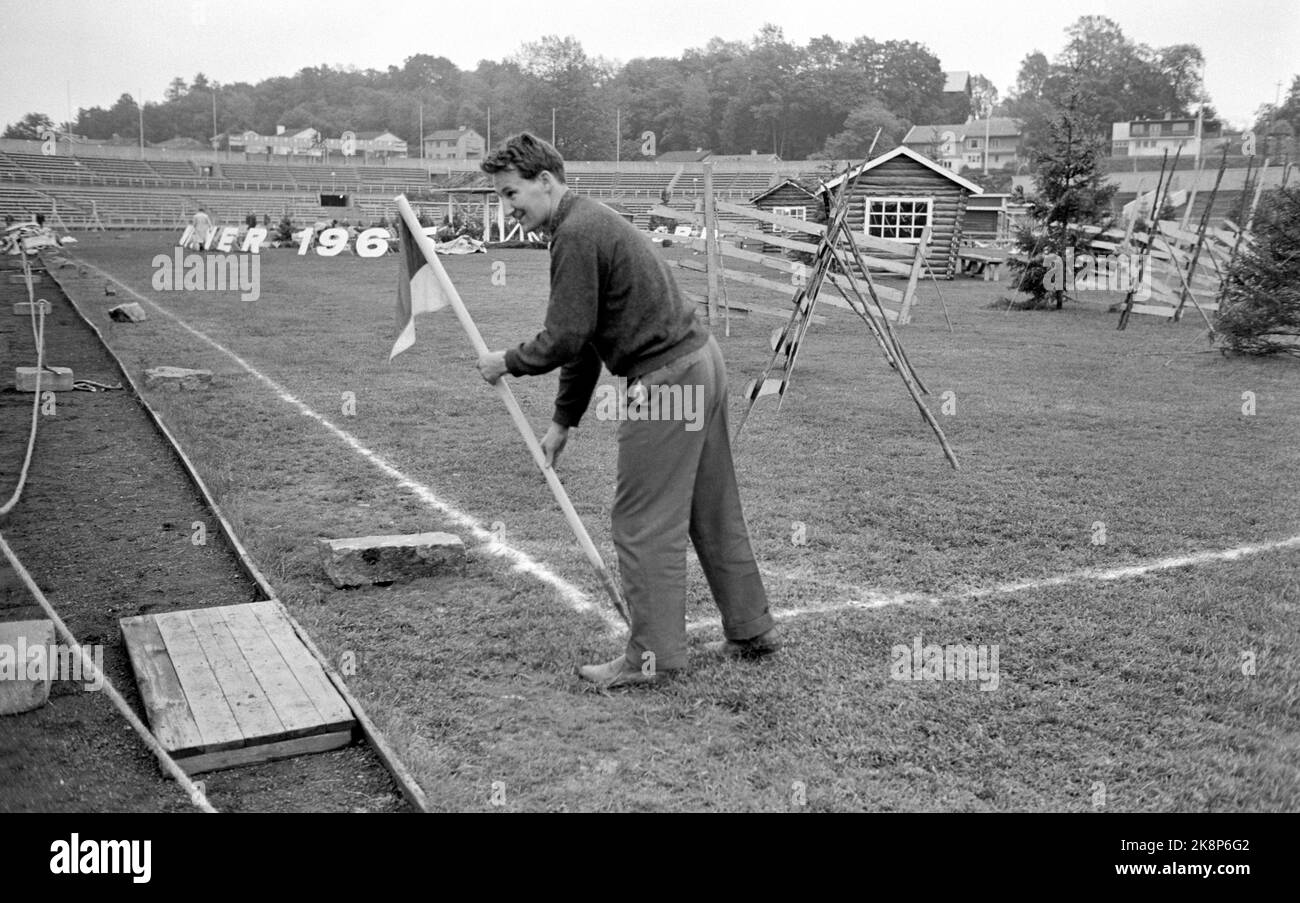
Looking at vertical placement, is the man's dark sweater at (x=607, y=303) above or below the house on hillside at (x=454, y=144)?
below

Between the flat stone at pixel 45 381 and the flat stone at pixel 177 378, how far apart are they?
796mm

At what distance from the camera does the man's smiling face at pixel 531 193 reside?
436cm

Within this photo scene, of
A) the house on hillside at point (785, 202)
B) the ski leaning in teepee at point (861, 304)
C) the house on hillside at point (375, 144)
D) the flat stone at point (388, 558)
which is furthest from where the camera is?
the house on hillside at point (375, 144)

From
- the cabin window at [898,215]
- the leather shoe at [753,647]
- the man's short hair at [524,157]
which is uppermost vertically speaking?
the cabin window at [898,215]

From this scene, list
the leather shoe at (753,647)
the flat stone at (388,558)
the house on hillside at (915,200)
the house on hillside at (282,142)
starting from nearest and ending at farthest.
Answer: the leather shoe at (753,647), the flat stone at (388,558), the house on hillside at (915,200), the house on hillside at (282,142)

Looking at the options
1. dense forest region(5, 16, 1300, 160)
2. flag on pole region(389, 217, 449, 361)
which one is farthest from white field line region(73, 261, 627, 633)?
dense forest region(5, 16, 1300, 160)

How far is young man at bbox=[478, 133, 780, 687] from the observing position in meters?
4.32

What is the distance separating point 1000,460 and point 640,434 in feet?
17.9

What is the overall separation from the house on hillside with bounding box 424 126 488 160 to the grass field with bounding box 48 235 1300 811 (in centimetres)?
10506

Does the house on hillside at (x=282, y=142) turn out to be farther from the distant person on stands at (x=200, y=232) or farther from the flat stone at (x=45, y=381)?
the flat stone at (x=45, y=381)

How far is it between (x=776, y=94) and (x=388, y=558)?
33.8m

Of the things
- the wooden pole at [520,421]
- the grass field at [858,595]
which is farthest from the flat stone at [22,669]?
the wooden pole at [520,421]

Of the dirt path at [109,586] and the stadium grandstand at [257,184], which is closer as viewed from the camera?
the dirt path at [109,586]
